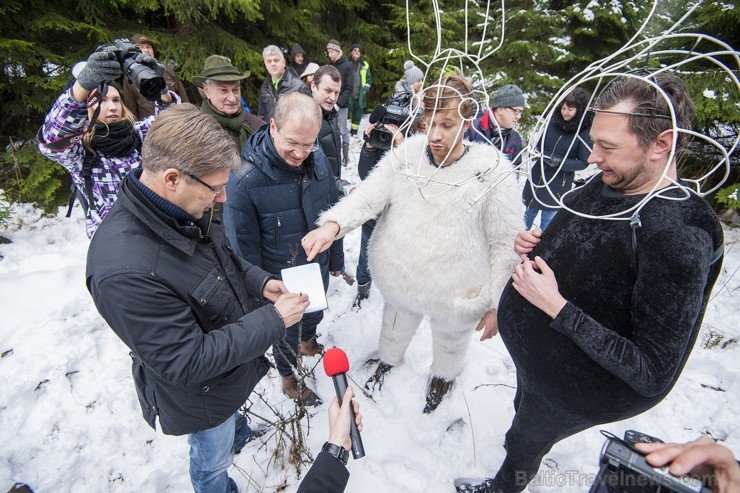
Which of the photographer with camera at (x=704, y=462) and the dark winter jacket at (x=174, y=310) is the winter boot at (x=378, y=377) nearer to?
the dark winter jacket at (x=174, y=310)

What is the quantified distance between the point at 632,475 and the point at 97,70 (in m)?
3.02

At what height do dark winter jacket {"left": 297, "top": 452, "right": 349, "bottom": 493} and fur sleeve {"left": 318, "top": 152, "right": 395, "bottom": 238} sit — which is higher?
fur sleeve {"left": 318, "top": 152, "right": 395, "bottom": 238}

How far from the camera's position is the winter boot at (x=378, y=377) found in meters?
2.84

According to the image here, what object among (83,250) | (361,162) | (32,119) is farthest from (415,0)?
(83,250)

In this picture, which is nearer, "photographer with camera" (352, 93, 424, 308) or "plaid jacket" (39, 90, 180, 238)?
"plaid jacket" (39, 90, 180, 238)

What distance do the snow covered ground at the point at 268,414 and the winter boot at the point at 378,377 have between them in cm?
7

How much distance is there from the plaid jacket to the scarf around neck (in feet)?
0.19

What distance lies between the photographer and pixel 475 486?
220 centimetres

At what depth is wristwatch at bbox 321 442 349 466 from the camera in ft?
4.01

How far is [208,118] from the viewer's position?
138 centimetres

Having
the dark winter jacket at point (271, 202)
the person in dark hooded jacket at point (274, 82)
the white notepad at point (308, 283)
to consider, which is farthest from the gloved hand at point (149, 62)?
the person in dark hooded jacket at point (274, 82)

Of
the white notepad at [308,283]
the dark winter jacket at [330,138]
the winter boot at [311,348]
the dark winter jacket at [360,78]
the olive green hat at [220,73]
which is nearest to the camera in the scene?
the white notepad at [308,283]

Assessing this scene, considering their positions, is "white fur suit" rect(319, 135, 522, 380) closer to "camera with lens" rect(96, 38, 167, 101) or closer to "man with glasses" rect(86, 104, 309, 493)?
"man with glasses" rect(86, 104, 309, 493)

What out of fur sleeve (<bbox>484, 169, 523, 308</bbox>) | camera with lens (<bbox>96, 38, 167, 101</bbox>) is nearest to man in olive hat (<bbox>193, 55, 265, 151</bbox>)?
camera with lens (<bbox>96, 38, 167, 101</bbox>)
